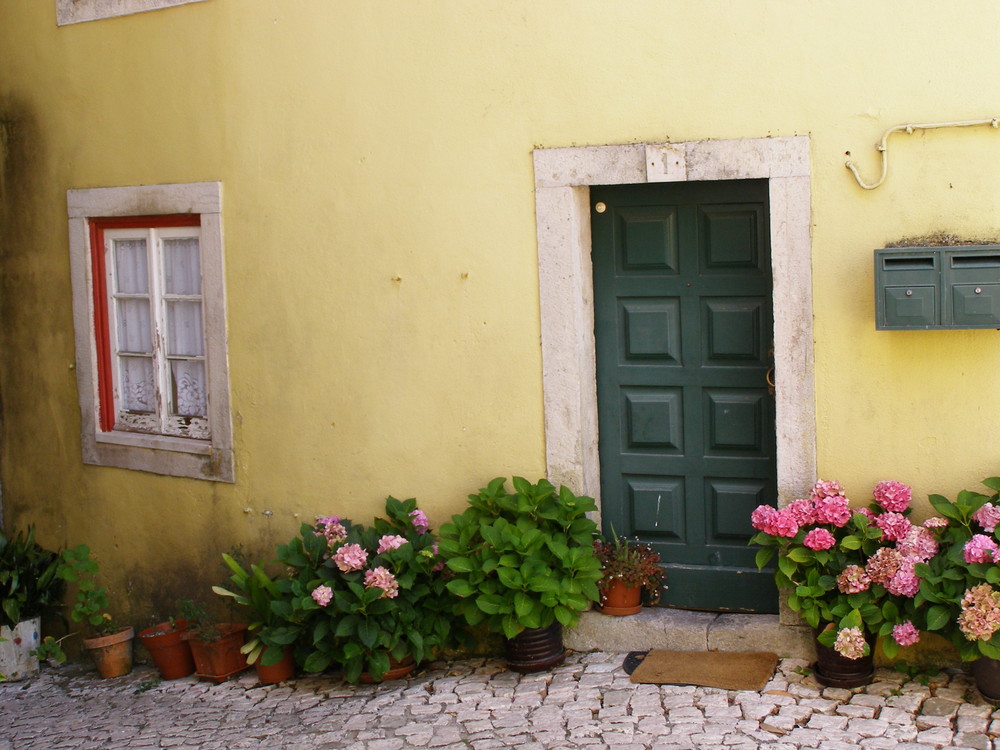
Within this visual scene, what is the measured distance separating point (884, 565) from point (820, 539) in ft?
0.88

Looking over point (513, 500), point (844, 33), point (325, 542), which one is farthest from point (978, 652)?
point (325, 542)

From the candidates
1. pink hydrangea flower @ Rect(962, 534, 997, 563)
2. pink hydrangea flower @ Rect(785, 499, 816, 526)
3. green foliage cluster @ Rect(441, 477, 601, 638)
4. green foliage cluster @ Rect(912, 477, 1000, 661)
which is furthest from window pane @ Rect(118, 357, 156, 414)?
pink hydrangea flower @ Rect(962, 534, 997, 563)

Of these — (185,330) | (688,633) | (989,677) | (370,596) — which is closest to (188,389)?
(185,330)

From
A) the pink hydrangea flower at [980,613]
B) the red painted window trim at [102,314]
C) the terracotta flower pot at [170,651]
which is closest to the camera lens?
the pink hydrangea flower at [980,613]

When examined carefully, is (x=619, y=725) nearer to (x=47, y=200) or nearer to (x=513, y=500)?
(x=513, y=500)

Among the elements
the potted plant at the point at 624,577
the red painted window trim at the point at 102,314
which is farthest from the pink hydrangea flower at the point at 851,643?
the red painted window trim at the point at 102,314

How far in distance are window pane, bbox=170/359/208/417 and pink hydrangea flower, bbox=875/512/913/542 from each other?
3.70 meters

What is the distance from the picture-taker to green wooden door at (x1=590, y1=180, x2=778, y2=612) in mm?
5402

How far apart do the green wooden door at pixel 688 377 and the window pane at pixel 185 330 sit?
2.36 m

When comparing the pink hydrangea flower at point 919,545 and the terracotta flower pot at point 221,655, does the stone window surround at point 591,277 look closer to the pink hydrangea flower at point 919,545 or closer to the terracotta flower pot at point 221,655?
the pink hydrangea flower at point 919,545

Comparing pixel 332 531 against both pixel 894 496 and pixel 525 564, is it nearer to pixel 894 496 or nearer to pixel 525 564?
pixel 525 564

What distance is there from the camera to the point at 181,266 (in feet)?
21.9

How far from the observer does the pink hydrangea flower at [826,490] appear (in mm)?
4957

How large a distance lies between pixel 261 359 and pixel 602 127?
2203 millimetres
